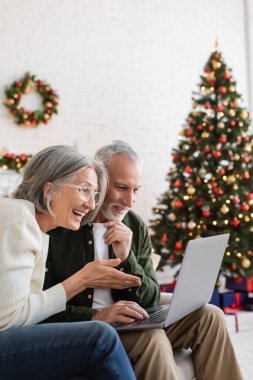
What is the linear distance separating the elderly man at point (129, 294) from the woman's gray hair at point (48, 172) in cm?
29

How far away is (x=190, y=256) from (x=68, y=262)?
1.68 ft

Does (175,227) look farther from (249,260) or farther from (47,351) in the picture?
(47,351)

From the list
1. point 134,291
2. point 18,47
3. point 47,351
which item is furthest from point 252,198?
point 47,351

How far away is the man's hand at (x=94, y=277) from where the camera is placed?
156 cm

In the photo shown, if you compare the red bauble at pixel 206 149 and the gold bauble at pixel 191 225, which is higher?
the red bauble at pixel 206 149

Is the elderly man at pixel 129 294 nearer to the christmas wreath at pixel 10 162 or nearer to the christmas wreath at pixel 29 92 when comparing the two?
the christmas wreath at pixel 10 162

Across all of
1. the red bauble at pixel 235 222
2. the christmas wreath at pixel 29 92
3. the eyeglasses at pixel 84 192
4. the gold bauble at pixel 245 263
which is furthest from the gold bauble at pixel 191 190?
the eyeglasses at pixel 84 192

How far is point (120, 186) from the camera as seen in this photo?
6.93 ft

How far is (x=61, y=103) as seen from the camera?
15.5ft

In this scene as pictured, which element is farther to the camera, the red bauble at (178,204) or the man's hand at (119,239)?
the red bauble at (178,204)

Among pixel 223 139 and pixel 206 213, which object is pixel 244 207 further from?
pixel 223 139

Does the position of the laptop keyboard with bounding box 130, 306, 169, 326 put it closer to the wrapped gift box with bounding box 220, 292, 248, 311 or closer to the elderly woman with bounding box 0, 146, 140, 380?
the elderly woman with bounding box 0, 146, 140, 380

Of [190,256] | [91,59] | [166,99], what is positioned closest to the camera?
[190,256]

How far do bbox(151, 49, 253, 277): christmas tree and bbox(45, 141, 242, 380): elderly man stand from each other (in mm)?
2238
